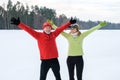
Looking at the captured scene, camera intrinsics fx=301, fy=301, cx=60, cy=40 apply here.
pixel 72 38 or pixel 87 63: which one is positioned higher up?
pixel 72 38

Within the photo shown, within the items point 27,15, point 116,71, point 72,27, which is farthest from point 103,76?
point 27,15

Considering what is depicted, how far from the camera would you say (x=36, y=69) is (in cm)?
762

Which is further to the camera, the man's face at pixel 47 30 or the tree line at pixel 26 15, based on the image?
the tree line at pixel 26 15

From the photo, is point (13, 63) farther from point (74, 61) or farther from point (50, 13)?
point (50, 13)

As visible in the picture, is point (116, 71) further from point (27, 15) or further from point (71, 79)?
point (27, 15)

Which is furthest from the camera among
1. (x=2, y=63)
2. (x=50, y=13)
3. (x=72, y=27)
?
(x=50, y=13)

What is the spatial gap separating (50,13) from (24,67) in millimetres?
71857

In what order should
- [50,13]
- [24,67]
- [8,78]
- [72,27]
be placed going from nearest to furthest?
[72,27]
[8,78]
[24,67]
[50,13]

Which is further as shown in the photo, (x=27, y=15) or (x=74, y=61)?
(x=27, y=15)

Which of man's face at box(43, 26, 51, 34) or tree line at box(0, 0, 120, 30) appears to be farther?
tree line at box(0, 0, 120, 30)

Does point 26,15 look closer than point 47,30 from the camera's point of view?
No

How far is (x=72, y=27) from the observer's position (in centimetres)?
512

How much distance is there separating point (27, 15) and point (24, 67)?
203 feet

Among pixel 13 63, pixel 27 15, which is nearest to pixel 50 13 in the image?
pixel 27 15
